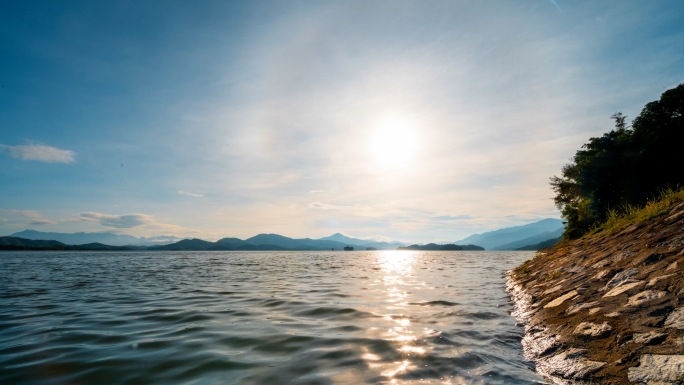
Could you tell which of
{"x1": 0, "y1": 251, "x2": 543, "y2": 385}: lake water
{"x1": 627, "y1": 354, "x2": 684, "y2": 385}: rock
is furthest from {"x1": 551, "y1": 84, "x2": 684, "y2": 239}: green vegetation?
{"x1": 627, "y1": 354, "x2": 684, "y2": 385}: rock

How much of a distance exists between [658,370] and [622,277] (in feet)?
15.6

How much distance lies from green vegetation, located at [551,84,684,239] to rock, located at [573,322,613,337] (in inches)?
1375

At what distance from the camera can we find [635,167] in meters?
40.6

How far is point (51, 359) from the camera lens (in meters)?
6.75

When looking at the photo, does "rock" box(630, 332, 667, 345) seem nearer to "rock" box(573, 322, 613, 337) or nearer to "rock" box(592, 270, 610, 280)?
"rock" box(573, 322, 613, 337)

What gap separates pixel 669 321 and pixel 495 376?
2985 millimetres

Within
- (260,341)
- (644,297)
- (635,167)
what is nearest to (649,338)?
(644,297)

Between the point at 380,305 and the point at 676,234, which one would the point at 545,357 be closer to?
the point at 676,234

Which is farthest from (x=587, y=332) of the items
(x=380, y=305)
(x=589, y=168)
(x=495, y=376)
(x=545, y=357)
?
(x=589, y=168)

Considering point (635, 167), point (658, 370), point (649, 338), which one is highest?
point (635, 167)

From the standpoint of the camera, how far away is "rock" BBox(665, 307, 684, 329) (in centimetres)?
523

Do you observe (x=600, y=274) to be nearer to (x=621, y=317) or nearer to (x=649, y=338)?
(x=621, y=317)

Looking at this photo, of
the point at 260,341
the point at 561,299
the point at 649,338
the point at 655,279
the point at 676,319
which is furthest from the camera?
the point at 561,299

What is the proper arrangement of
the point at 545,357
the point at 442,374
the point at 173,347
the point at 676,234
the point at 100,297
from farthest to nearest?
the point at 100,297 < the point at 676,234 < the point at 173,347 < the point at 545,357 < the point at 442,374
